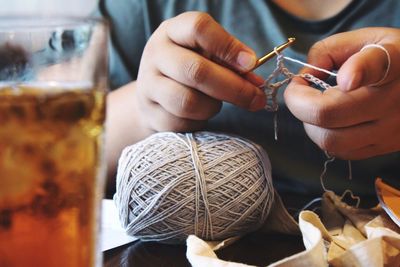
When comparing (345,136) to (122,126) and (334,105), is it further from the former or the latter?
(122,126)

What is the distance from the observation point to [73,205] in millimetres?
281

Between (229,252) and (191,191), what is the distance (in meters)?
0.06

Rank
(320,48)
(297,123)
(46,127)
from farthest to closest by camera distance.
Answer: (297,123), (320,48), (46,127)

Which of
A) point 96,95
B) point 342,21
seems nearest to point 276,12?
point 342,21

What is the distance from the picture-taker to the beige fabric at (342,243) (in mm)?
403

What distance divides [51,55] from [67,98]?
3 cm

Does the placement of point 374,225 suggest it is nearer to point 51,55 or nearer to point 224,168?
point 224,168

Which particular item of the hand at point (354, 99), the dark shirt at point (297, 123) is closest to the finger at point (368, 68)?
the hand at point (354, 99)

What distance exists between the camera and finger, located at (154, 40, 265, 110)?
20.9 inches

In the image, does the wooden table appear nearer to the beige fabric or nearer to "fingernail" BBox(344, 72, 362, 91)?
the beige fabric

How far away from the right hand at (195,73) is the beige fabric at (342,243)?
12cm

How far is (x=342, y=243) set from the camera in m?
0.46

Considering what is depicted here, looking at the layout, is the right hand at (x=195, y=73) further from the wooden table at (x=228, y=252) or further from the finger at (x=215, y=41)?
the wooden table at (x=228, y=252)

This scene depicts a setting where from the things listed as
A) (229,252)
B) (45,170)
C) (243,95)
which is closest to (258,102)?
(243,95)
